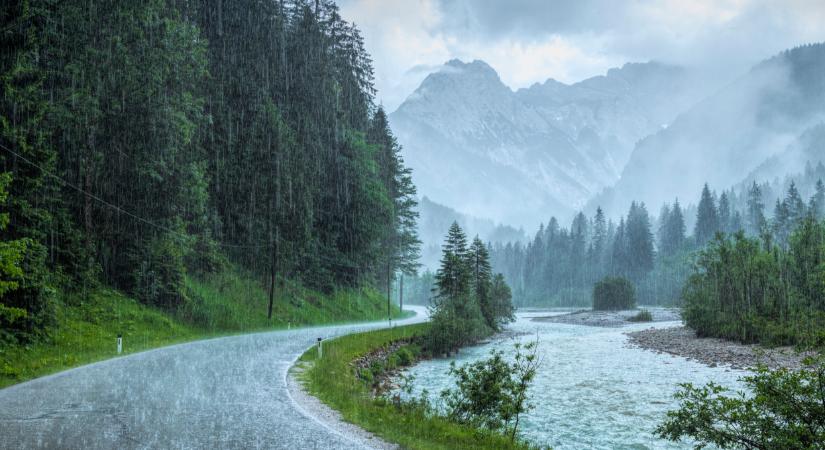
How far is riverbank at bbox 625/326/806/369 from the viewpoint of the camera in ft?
97.8

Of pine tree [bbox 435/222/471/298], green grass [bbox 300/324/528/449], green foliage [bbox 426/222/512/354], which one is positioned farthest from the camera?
pine tree [bbox 435/222/471/298]

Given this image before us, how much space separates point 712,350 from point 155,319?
36495 millimetres

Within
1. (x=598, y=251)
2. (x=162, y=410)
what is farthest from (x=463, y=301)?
(x=598, y=251)

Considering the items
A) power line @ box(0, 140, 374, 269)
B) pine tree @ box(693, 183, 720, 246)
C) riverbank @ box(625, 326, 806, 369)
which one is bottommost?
riverbank @ box(625, 326, 806, 369)

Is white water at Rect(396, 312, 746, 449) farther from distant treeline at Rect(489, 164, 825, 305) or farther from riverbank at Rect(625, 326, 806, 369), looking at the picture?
distant treeline at Rect(489, 164, 825, 305)

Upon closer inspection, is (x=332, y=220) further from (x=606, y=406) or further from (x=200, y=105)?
(x=606, y=406)

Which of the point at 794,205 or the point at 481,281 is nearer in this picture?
the point at 481,281

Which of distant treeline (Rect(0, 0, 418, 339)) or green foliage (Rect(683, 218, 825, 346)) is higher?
distant treeline (Rect(0, 0, 418, 339))

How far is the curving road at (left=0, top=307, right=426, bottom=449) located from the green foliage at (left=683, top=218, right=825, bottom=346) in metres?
34.9

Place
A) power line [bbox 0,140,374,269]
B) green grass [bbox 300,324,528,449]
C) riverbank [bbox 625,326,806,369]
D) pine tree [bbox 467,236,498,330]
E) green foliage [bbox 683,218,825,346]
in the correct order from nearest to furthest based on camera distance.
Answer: green grass [bbox 300,324,528,449]
power line [bbox 0,140,374,269]
riverbank [bbox 625,326,806,369]
green foliage [bbox 683,218,825,346]
pine tree [bbox 467,236,498,330]

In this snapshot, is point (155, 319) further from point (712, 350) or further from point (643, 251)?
point (643, 251)

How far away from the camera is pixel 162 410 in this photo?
11016 millimetres

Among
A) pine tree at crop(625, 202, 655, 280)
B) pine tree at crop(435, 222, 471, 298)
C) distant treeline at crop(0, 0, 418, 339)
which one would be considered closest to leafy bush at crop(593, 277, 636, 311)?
pine tree at crop(625, 202, 655, 280)

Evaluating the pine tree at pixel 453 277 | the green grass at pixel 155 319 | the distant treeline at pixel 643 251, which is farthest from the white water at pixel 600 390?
the distant treeline at pixel 643 251
